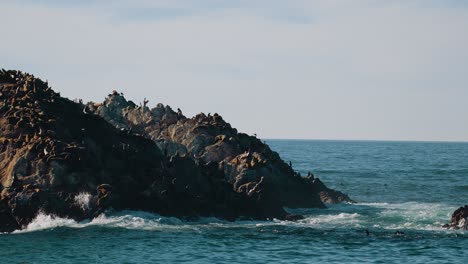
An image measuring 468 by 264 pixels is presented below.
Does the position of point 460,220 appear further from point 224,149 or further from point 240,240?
point 224,149

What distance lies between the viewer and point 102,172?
72.0m

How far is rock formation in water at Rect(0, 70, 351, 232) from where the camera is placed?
68.6 m

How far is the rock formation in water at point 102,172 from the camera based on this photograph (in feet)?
225

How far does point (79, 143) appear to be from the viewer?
243 ft

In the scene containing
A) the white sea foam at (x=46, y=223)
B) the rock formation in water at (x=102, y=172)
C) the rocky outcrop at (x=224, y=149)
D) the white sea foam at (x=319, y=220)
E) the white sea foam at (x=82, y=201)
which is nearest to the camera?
the white sea foam at (x=46, y=223)

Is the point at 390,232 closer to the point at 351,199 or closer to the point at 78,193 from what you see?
the point at 78,193

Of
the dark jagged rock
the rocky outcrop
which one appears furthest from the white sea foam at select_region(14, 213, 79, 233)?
the dark jagged rock

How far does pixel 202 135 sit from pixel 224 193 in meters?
19.8

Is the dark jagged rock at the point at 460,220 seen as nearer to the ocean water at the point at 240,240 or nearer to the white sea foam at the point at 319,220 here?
the white sea foam at the point at 319,220

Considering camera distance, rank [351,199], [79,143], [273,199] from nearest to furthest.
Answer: [79,143] < [273,199] < [351,199]

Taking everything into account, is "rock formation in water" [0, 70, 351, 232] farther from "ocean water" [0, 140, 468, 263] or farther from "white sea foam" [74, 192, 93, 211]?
"ocean water" [0, 140, 468, 263]

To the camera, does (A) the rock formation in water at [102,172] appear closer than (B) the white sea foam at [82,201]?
Yes

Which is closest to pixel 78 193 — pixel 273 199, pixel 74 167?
pixel 74 167

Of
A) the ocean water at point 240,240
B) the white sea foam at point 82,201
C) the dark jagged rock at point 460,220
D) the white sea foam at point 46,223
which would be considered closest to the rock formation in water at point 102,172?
the white sea foam at point 82,201
